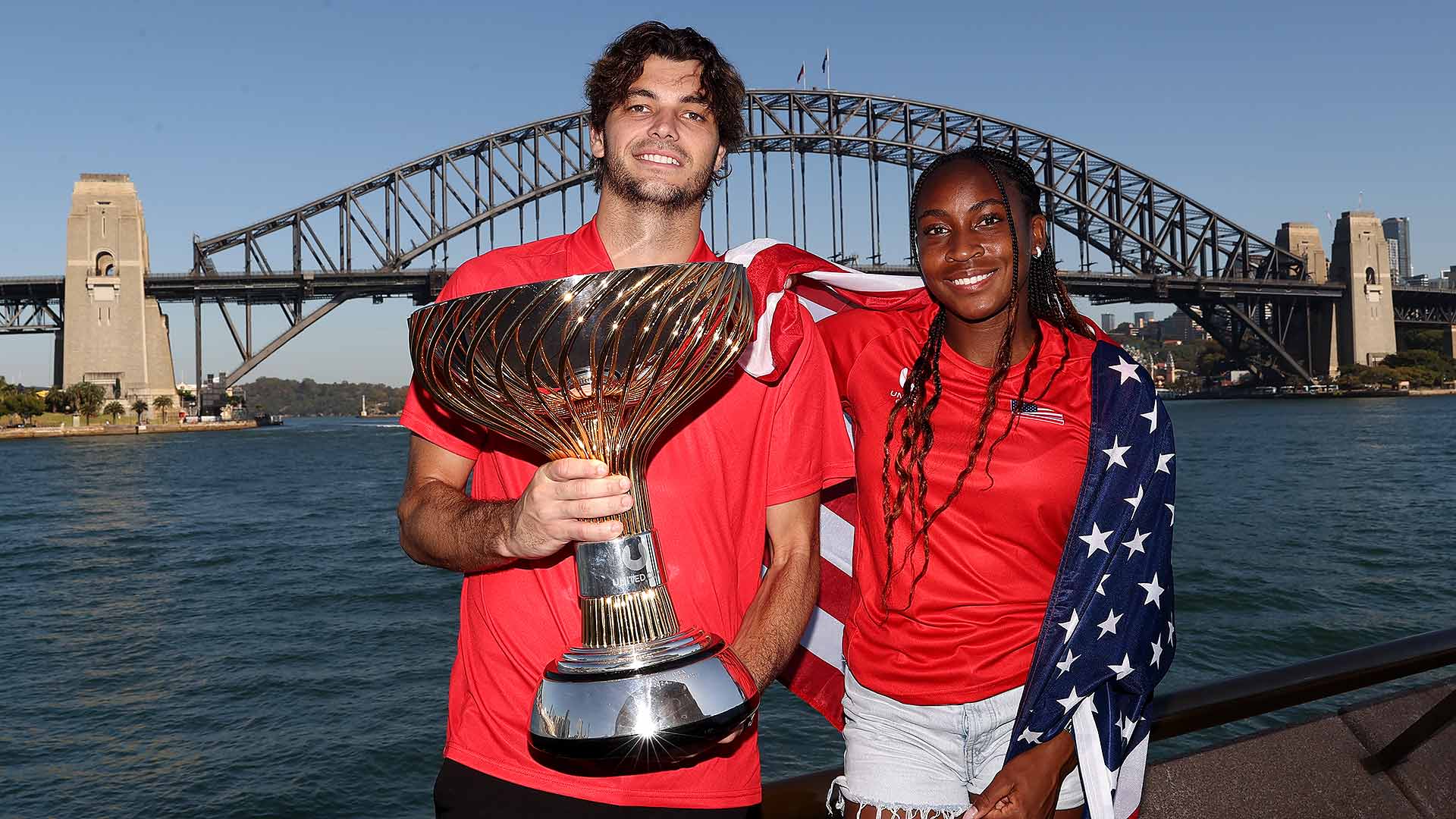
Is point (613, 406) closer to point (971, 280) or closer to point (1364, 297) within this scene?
point (971, 280)

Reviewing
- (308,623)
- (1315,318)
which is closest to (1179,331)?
(1315,318)

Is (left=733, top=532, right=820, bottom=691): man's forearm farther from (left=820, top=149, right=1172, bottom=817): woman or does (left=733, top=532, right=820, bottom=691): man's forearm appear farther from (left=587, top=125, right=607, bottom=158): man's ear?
(left=587, top=125, right=607, bottom=158): man's ear

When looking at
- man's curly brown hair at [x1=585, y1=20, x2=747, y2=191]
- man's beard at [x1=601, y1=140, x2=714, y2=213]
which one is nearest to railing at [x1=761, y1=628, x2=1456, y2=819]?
man's beard at [x1=601, y1=140, x2=714, y2=213]

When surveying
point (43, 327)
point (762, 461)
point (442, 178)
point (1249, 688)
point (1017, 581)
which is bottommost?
point (1249, 688)

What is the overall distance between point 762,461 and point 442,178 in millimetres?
53596

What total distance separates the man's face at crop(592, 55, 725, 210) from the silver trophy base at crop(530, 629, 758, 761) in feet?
1.93

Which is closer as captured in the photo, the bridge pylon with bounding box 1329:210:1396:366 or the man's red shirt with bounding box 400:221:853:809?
the man's red shirt with bounding box 400:221:853:809

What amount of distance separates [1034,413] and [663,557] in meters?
0.60

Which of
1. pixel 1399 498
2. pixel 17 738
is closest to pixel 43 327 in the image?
pixel 17 738

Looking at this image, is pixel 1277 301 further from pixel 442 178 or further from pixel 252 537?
pixel 252 537

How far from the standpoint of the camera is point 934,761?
1.49 metres

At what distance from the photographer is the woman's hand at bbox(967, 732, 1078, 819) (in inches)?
56.6

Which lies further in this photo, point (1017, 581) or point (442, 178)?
point (442, 178)

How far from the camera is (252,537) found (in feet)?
57.4
